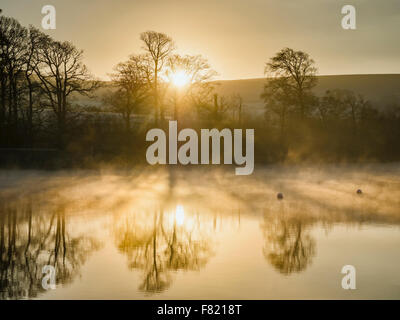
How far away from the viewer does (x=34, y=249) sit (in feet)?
47.4

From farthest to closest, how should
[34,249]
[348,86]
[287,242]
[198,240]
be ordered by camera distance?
[348,86]
[198,240]
[287,242]
[34,249]

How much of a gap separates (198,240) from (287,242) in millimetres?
2437

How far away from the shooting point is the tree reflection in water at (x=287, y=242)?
42.8 feet

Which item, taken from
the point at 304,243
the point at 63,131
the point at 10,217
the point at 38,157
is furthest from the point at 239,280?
the point at 63,131

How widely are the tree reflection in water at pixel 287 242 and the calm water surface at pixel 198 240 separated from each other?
1.2 inches

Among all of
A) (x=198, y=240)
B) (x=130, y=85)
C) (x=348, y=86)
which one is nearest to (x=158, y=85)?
(x=130, y=85)

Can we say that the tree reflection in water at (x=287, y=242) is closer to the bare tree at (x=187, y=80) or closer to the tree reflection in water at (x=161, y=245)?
the tree reflection in water at (x=161, y=245)

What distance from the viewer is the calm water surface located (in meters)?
11.2

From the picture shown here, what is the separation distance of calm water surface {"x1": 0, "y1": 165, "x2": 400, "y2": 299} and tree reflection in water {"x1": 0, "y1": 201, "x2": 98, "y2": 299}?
3cm

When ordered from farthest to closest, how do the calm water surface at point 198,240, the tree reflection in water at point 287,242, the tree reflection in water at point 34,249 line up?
1. the tree reflection in water at point 287,242
2. the tree reflection in water at point 34,249
3. the calm water surface at point 198,240

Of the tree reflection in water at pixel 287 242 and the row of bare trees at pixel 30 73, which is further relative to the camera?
the row of bare trees at pixel 30 73

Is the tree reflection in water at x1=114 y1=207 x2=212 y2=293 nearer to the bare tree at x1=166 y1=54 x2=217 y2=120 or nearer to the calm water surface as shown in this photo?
the calm water surface

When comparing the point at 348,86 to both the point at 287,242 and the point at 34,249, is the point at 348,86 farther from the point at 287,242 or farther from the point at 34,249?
the point at 34,249

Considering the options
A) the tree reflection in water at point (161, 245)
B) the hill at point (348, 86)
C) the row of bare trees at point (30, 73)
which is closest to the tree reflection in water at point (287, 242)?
the tree reflection in water at point (161, 245)
